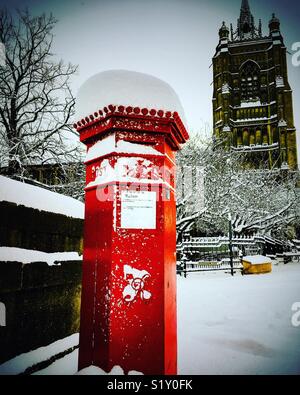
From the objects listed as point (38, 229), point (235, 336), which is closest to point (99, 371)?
point (38, 229)

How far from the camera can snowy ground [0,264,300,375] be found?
2643 mm

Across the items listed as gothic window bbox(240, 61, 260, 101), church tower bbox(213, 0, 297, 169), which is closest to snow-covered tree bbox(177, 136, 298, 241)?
church tower bbox(213, 0, 297, 169)

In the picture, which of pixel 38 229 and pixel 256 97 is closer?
pixel 38 229

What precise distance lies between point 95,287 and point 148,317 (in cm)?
39

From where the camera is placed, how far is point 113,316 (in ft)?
5.68

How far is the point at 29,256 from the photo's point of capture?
2.38 metres

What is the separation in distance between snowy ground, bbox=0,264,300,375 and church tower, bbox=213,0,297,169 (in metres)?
31.4

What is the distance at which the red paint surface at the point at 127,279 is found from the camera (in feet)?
5.72

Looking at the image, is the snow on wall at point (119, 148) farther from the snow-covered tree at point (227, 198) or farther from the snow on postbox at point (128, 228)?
the snow-covered tree at point (227, 198)

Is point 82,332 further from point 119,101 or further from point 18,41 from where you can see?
point 18,41

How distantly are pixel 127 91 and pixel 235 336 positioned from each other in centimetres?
321

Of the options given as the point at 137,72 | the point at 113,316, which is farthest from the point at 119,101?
the point at 113,316

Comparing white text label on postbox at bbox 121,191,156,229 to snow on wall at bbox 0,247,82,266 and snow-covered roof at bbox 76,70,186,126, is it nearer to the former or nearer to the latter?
snow-covered roof at bbox 76,70,186,126

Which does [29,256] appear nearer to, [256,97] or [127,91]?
[127,91]
